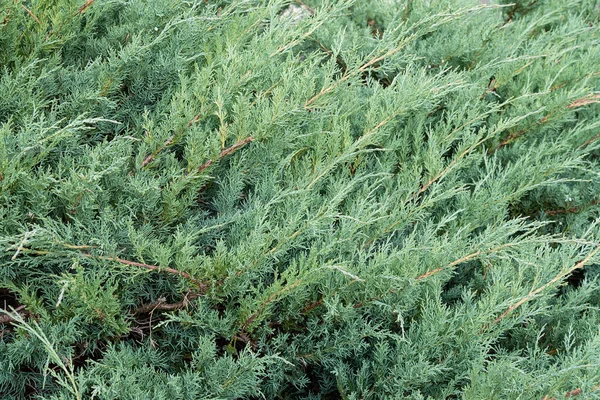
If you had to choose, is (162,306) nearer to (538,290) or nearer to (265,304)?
(265,304)

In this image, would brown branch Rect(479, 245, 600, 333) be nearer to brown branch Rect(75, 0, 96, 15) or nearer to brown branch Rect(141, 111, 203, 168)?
brown branch Rect(141, 111, 203, 168)

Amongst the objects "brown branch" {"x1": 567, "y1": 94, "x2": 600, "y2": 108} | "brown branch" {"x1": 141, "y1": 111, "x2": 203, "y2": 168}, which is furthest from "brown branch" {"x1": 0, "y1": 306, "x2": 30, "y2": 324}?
"brown branch" {"x1": 567, "y1": 94, "x2": 600, "y2": 108}

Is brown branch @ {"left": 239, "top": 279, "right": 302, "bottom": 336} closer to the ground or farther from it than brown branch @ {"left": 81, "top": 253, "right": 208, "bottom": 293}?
closer to the ground

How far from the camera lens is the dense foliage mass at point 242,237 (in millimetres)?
1586

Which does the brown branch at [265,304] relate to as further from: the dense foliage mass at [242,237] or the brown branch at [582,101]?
the brown branch at [582,101]

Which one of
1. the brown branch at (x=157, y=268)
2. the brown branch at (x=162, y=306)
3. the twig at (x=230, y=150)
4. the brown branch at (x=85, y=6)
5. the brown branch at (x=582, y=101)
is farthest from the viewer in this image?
the brown branch at (x=582, y=101)

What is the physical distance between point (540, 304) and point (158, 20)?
1.58 metres

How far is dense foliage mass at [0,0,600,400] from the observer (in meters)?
1.59

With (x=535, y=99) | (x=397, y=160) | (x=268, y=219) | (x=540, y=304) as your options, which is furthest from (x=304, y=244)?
(x=535, y=99)

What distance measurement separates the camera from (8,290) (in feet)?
5.57

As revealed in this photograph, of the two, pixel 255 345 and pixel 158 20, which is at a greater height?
pixel 158 20

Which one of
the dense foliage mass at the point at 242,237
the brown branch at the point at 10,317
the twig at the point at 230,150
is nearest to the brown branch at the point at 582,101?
the dense foliage mass at the point at 242,237

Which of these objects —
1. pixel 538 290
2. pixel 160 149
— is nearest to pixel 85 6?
pixel 160 149

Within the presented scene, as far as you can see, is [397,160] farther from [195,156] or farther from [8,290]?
[8,290]
